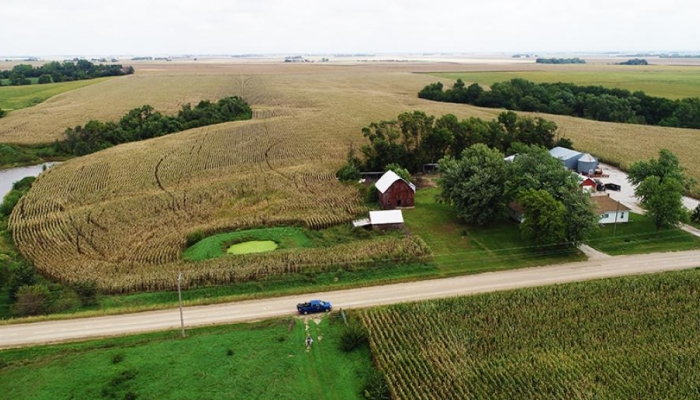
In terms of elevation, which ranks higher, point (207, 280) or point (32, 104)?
point (32, 104)

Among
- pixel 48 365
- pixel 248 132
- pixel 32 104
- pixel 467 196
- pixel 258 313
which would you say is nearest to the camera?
pixel 48 365

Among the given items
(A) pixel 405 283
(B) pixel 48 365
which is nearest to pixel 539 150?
(A) pixel 405 283

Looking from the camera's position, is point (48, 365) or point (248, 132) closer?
point (48, 365)

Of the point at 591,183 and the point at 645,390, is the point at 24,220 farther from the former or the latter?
the point at 591,183

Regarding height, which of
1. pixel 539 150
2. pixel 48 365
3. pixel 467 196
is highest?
pixel 539 150

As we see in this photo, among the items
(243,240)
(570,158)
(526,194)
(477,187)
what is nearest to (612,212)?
(526,194)

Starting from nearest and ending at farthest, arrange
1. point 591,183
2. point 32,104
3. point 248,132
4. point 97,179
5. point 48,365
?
1. point 48,365
2. point 591,183
3. point 97,179
4. point 248,132
5. point 32,104

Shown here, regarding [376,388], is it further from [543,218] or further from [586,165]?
[586,165]
